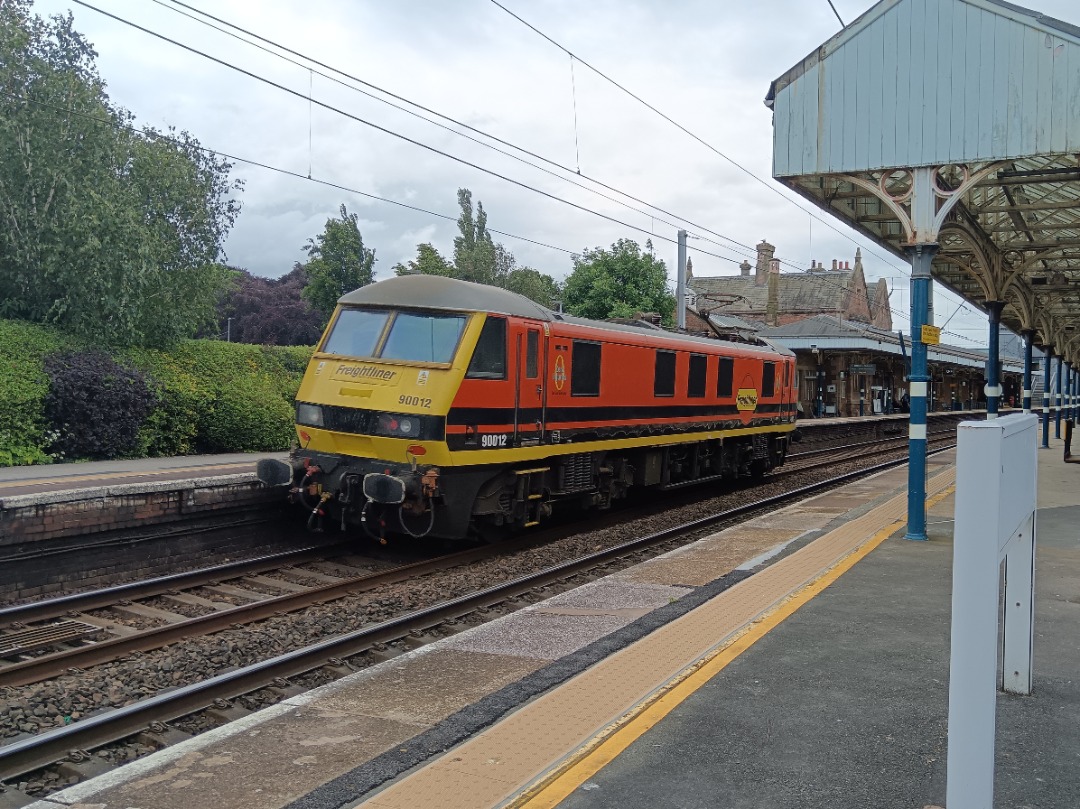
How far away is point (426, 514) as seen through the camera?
10.4 m

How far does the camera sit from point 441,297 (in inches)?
411

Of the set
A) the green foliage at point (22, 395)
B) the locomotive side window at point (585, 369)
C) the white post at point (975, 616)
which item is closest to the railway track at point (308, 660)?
the locomotive side window at point (585, 369)

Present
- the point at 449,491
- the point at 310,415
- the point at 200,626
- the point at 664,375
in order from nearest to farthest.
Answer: the point at 200,626 → the point at 449,491 → the point at 310,415 → the point at 664,375

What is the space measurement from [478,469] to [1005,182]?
24.5 ft

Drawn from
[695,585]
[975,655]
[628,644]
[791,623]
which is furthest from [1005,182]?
[975,655]

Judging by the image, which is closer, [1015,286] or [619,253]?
[1015,286]

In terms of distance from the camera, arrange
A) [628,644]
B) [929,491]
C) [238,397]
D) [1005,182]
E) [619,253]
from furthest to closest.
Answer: [619,253] → [238,397] → [929,491] → [1005,182] → [628,644]

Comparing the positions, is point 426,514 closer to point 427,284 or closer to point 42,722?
point 427,284

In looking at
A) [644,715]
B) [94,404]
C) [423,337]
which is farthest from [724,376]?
[644,715]

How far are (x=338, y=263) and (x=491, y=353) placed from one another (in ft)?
110

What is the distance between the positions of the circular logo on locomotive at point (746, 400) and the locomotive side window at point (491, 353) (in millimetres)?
7568

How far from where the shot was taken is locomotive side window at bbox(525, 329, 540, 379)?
1078 cm

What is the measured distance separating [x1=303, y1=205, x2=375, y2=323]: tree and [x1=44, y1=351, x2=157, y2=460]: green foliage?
2397 cm

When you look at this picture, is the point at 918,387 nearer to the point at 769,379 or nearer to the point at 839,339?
the point at 769,379
